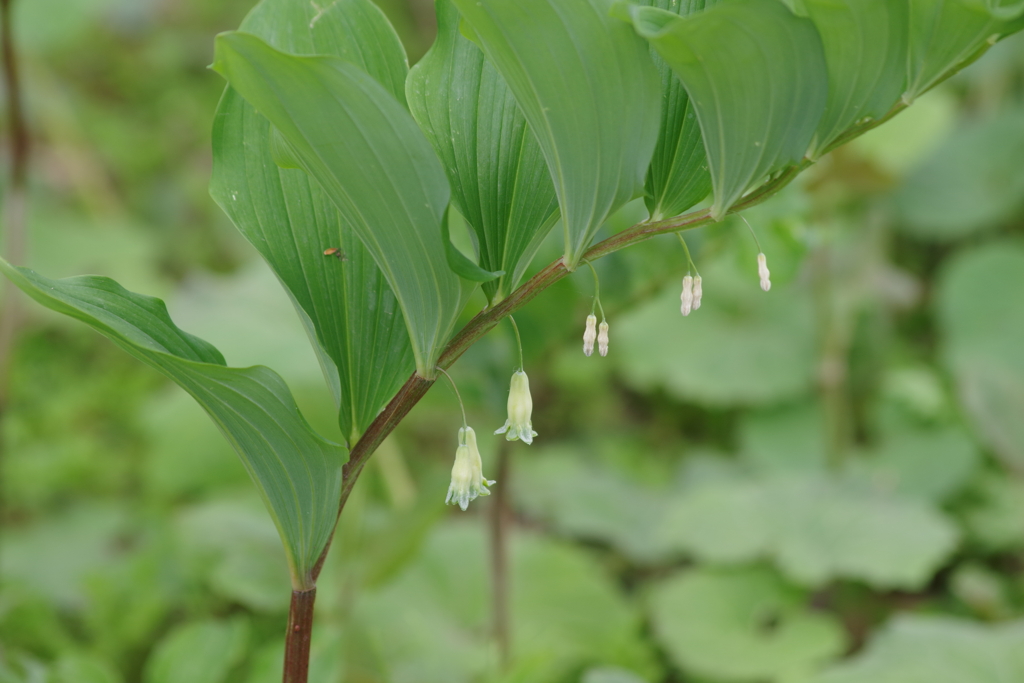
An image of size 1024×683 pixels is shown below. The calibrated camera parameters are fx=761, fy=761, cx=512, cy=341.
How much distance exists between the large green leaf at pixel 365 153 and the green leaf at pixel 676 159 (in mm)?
192

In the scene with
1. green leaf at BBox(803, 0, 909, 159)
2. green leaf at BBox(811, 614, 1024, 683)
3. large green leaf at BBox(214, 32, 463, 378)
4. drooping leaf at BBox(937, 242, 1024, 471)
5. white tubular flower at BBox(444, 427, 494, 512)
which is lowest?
green leaf at BBox(811, 614, 1024, 683)

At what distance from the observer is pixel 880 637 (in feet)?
4.70

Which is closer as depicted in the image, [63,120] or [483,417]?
[483,417]

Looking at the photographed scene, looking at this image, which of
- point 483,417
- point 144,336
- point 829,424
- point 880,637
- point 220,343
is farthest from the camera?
point 483,417

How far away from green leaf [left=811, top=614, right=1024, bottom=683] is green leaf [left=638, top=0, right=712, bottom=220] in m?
1.03

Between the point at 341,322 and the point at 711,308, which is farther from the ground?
the point at 341,322

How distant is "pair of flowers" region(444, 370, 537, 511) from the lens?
2.09 feet

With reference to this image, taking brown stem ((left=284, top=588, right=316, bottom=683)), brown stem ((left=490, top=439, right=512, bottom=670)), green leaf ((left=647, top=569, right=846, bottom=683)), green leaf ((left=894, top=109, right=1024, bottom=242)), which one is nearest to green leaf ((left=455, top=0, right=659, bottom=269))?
brown stem ((left=284, top=588, right=316, bottom=683))

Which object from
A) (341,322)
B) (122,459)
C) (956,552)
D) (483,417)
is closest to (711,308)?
(483,417)

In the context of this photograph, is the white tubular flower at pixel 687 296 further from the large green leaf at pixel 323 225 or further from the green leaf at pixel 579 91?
the large green leaf at pixel 323 225

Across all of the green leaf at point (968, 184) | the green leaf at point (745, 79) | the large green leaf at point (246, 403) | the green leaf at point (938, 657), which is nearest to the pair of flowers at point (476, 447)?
the large green leaf at point (246, 403)

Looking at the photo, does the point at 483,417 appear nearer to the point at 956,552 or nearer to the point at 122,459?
the point at 122,459

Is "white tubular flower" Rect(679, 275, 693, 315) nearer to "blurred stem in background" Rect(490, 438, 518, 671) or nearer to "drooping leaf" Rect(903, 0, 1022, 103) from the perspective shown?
"drooping leaf" Rect(903, 0, 1022, 103)

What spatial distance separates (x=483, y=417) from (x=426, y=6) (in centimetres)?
268
